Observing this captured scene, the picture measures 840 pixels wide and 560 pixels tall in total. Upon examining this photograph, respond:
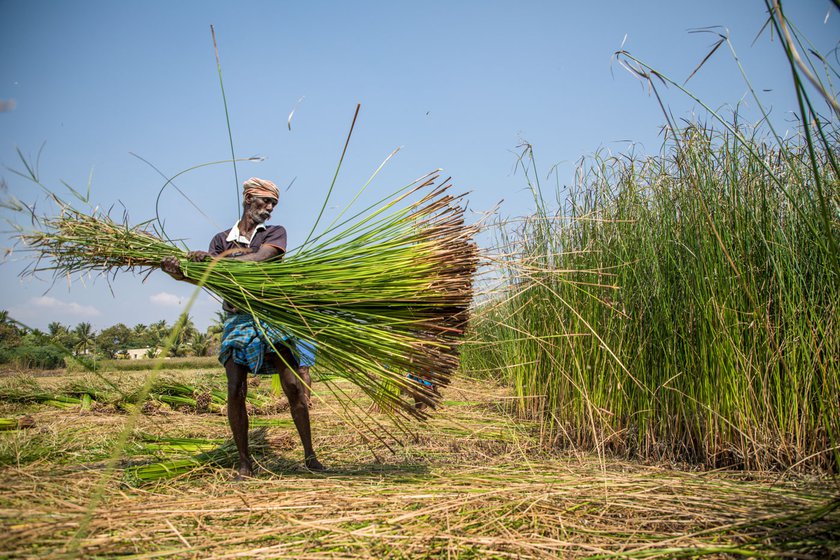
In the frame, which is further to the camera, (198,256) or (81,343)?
(81,343)

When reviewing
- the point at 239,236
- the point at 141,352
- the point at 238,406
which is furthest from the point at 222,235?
the point at 141,352

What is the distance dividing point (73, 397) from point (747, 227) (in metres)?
6.32

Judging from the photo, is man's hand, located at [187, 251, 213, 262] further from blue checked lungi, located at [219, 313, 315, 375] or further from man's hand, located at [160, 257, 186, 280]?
blue checked lungi, located at [219, 313, 315, 375]

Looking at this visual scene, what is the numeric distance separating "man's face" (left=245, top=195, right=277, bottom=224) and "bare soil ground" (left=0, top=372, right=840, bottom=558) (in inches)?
57.7

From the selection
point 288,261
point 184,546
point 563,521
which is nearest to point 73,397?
point 288,261

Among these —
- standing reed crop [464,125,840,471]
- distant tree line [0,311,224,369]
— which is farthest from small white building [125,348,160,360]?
standing reed crop [464,125,840,471]

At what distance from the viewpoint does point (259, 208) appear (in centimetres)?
319

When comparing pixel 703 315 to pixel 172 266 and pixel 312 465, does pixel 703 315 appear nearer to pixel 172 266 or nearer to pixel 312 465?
pixel 312 465

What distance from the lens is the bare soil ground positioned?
5.62 feet

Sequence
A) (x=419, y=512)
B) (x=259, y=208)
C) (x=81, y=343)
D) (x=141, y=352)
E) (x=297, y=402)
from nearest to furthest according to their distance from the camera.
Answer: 1. (x=419, y=512)
2. (x=297, y=402)
3. (x=259, y=208)
4. (x=81, y=343)
5. (x=141, y=352)

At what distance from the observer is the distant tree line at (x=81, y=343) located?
2193 millimetres

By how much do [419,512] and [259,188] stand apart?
6.98 feet

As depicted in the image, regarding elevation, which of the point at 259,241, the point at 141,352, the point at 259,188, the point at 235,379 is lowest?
the point at 141,352

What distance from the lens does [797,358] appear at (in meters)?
2.66
